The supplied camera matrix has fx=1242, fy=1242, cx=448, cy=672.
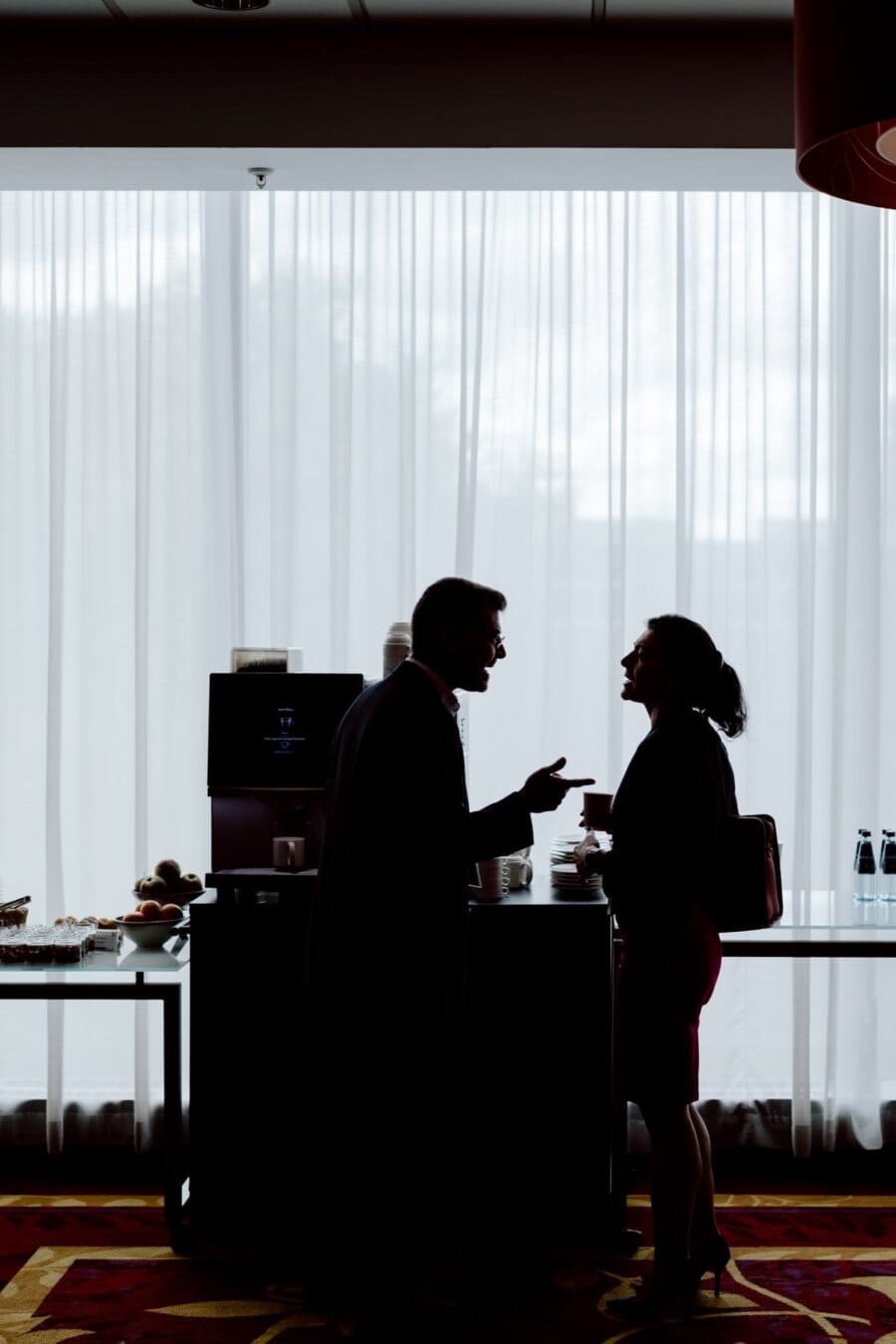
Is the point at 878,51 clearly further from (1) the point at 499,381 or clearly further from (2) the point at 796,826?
(2) the point at 796,826

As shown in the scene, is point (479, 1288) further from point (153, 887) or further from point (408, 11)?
point (408, 11)

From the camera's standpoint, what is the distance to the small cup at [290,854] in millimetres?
3264

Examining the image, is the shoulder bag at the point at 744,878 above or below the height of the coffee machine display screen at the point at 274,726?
below

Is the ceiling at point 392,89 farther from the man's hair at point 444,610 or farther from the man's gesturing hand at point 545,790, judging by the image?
the man's gesturing hand at point 545,790

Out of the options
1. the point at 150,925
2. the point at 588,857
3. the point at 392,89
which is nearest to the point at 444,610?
the point at 588,857

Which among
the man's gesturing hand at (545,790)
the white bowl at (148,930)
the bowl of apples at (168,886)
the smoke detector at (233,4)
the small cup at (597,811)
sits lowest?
the white bowl at (148,930)

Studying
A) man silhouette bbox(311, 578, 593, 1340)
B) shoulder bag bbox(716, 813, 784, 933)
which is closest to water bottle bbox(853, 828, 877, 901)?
shoulder bag bbox(716, 813, 784, 933)

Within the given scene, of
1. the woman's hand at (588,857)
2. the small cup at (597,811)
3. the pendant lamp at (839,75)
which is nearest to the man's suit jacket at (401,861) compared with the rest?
the woman's hand at (588,857)

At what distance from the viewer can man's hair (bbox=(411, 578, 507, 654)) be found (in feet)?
9.13

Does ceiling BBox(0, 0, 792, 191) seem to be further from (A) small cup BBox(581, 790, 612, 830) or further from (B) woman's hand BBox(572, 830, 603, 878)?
(B) woman's hand BBox(572, 830, 603, 878)

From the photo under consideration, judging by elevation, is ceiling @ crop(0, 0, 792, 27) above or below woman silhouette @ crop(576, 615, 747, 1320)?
above

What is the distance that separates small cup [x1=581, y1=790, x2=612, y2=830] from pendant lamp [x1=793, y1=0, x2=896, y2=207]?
1.73 metres

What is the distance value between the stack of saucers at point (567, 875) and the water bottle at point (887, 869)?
33.2 inches

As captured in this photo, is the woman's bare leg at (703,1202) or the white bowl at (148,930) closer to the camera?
the woman's bare leg at (703,1202)
